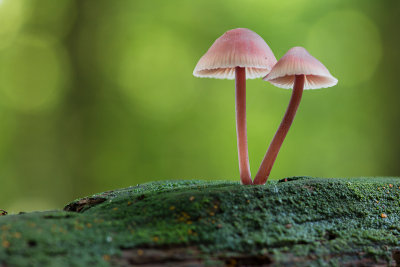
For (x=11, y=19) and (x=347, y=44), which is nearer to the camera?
(x=347, y=44)

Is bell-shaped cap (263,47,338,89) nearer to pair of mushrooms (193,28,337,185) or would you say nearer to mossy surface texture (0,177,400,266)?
pair of mushrooms (193,28,337,185)

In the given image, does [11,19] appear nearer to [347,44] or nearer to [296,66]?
[347,44]

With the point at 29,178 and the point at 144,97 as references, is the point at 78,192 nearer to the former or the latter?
the point at 29,178

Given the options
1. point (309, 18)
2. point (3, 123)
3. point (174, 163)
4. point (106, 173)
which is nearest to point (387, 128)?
point (309, 18)

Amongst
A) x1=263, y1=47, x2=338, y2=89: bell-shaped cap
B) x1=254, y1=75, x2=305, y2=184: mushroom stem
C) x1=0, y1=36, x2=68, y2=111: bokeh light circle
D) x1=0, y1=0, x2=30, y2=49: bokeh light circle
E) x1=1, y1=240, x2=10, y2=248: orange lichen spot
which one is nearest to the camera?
x1=1, y1=240, x2=10, y2=248: orange lichen spot

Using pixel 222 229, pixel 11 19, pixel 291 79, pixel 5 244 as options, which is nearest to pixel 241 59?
pixel 291 79

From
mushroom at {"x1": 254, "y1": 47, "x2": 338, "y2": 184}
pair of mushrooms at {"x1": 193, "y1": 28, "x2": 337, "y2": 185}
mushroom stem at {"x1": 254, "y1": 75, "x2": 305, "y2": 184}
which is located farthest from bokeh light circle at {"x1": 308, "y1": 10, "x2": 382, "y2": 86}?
mushroom stem at {"x1": 254, "y1": 75, "x2": 305, "y2": 184}
